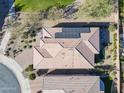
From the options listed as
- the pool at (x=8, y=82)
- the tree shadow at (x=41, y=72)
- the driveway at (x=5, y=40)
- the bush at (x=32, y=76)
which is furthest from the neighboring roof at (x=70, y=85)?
the driveway at (x=5, y=40)

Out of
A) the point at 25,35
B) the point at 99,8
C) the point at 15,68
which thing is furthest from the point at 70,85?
the point at 99,8

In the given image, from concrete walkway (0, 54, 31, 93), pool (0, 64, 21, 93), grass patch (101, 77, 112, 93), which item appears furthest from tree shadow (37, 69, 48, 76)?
grass patch (101, 77, 112, 93)

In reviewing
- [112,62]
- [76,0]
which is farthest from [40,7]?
[112,62]

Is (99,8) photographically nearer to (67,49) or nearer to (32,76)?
(67,49)

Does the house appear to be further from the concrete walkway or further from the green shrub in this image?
the concrete walkway

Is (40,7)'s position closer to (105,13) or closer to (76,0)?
(76,0)
